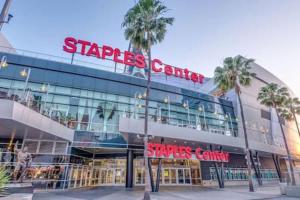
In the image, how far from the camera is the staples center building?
1856 cm

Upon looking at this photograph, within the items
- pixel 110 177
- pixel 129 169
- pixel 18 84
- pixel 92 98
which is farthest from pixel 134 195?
pixel 18 84

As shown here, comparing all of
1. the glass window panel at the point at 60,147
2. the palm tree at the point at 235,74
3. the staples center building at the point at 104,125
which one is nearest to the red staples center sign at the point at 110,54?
the staples center building at the point at 104,125

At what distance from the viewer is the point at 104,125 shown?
25297mm

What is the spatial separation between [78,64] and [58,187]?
55.5 ft

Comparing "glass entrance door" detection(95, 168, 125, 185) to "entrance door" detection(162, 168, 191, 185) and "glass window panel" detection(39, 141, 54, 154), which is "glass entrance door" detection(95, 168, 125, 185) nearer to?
"entrance door" detection(162, 168, 191, 185)

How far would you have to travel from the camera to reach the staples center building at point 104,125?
1856cm

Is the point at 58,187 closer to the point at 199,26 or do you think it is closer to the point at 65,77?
the point at 65,77

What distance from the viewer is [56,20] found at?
92.5 feet

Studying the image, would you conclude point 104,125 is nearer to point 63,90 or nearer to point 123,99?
point 123,99

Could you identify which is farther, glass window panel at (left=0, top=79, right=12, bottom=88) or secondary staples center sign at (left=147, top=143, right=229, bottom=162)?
glass window panel at (left=0, top=79, right=12, bottom=88)

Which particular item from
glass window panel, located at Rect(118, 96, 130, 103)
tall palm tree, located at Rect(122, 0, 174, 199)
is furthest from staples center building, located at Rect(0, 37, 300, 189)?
tall palm tree, located at Rect(122, 0, 174, 199)

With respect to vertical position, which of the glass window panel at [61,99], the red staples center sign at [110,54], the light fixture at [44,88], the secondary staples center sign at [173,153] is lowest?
the secondary staples center sign at [173,153]

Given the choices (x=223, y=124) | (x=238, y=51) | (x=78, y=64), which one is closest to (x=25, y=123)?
(x=78, y=64)

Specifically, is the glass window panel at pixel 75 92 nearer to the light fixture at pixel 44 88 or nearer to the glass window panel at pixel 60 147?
the light fixture at pixel 44 88
